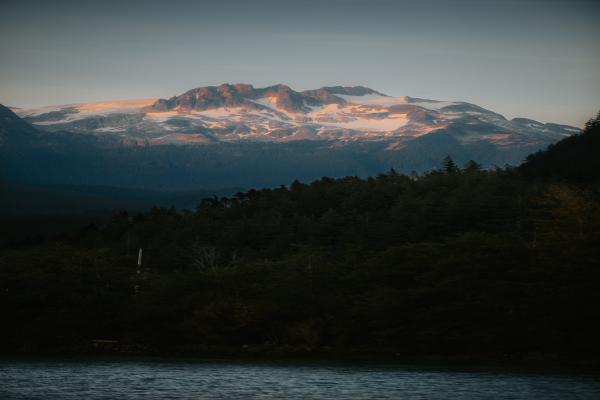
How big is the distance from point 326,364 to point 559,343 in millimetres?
16739

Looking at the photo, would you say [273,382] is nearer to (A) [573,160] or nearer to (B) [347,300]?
(B) [347,300]

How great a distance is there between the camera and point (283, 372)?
60.7 metres

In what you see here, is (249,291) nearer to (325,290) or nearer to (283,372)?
(325,290)

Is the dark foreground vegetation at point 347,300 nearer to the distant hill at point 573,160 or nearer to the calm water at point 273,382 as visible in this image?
the calm water at point 273,382

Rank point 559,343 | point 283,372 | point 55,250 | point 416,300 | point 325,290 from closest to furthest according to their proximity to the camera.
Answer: point 283,372 < point 559,343 < point 416,300 < point 325,290 < point 55,250

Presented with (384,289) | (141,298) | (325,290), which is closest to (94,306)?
(141,298)

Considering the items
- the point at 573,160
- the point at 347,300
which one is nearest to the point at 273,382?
the point at 347,300

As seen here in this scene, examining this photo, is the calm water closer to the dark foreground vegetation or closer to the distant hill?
the dark foreground vegetation

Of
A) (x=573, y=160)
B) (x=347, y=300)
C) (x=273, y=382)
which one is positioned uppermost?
(x=573, y=160)

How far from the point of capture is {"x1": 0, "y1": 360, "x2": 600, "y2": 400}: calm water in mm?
48656

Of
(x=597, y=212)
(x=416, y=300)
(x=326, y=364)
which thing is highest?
(x=597, y=212)

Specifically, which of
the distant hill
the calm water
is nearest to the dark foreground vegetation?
the calm water

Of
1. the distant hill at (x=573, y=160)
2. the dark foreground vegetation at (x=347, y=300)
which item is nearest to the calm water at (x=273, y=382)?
the dark foreground vegetation at (x=347, y=300)

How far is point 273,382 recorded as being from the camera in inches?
2160
